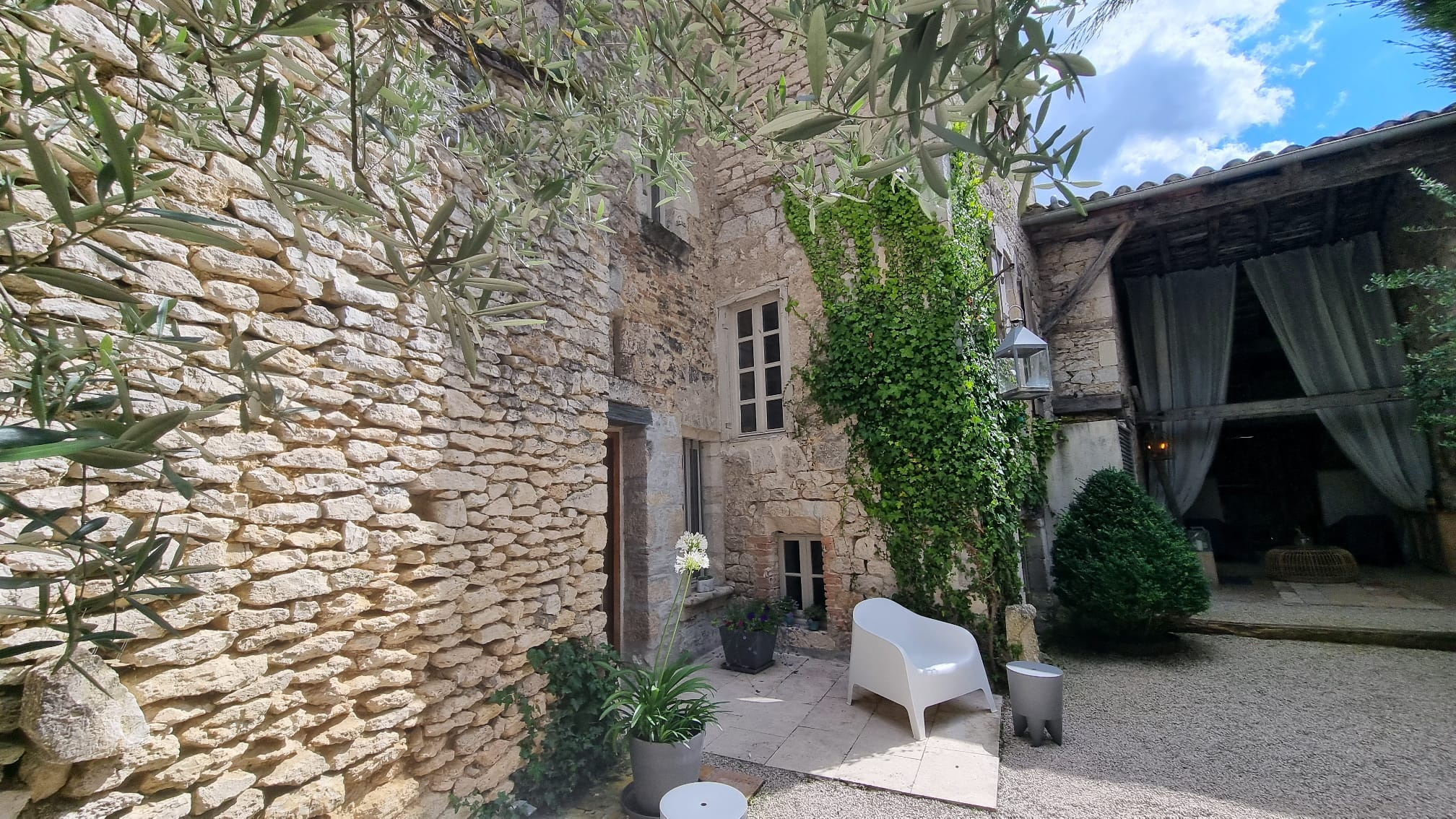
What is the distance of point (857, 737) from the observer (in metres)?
3.69

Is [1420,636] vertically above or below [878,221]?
below

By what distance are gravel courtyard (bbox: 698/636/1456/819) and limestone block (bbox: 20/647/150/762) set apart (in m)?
2.50

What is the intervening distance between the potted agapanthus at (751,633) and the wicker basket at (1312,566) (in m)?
7.14

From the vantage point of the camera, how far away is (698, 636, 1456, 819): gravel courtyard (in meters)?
2.88

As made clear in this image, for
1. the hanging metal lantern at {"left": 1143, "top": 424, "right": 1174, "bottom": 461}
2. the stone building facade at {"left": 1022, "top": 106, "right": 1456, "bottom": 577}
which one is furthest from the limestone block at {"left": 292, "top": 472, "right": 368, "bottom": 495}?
the hanging metal lantern at {"left": 1143, "top": 424, "right": 1174, "bottom": 461}

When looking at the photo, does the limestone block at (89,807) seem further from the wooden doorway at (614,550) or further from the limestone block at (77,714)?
the wooden doorway at (614,550)

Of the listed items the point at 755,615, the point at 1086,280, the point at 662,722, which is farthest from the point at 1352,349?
the point at 662,722

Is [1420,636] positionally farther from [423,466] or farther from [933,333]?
[423,466]

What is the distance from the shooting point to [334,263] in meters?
2.14

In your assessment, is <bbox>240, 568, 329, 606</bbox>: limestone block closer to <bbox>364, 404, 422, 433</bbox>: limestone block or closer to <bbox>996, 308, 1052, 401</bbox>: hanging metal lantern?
<bbox>364, 404, 422, 433</bbox>: limestone block

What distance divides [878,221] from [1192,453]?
620 cm

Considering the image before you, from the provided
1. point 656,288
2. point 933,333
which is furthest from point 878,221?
point 656,288

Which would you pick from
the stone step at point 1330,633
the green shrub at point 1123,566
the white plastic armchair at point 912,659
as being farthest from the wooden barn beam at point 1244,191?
the white plastic armchair at point 912,659

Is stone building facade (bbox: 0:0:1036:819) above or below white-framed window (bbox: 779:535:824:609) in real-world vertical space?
above
